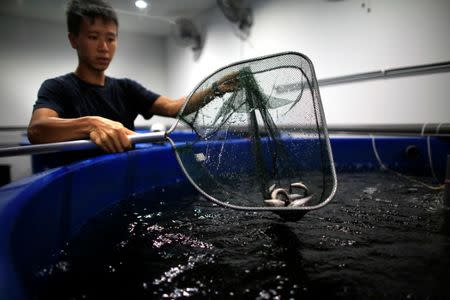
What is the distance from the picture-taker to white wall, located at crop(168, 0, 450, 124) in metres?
2.47

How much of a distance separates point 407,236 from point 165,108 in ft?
4.44

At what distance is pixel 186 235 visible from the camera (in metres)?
0.80

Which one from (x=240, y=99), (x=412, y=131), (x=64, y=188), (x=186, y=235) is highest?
(x=240, y=99)

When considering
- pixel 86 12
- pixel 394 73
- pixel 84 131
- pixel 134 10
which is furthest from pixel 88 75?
pixel 394 73

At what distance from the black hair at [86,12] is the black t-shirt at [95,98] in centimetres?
25

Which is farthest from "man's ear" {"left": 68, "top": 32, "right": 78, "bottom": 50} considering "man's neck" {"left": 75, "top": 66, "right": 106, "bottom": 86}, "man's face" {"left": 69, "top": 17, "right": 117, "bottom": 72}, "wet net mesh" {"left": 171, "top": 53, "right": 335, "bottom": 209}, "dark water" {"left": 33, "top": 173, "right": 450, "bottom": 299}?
"dark water" {"left": 33, "top": 173, "right": 450, "bottom": 299}

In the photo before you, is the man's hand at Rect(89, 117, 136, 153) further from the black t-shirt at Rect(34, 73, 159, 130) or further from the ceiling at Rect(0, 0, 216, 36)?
the ceiling at Rect(0, 0, 216, 36)

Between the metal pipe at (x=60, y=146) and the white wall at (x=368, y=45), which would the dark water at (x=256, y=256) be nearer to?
the metal pipe at (x=60, y=146)

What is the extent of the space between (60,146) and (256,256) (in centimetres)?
70

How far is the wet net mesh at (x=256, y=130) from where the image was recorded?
973 mm

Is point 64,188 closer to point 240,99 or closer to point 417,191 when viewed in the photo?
point 240,99

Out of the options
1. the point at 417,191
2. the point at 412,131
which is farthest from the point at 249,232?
the point at 412,131

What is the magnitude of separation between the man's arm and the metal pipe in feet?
0.12

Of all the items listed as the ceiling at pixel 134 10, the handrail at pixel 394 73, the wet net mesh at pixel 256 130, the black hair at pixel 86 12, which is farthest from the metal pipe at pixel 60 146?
the handrail at pixel 394 73
